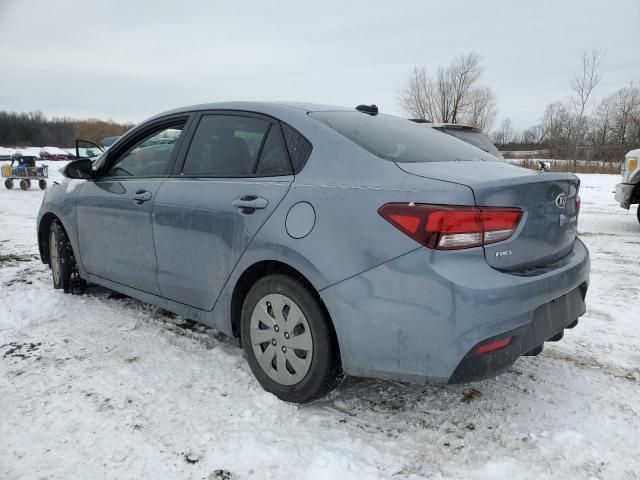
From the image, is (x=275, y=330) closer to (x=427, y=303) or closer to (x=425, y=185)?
(x=427, y=303)

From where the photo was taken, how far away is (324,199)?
7.61ft

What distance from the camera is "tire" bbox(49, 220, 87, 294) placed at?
4.24m

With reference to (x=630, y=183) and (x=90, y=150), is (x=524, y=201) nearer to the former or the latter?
(x=630, y=183)

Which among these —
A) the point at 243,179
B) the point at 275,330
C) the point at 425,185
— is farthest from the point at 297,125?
the point at 275,330

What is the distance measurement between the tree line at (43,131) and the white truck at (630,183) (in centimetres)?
8229

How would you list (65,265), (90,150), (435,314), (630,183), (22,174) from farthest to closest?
(90,150)
(22,174)
(630,183)
(65,265)
(435,314)

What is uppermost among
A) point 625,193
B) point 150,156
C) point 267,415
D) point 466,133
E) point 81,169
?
point 466,133

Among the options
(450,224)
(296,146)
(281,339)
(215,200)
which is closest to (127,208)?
(215,200)

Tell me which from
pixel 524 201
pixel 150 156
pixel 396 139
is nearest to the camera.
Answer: pixel 524 201

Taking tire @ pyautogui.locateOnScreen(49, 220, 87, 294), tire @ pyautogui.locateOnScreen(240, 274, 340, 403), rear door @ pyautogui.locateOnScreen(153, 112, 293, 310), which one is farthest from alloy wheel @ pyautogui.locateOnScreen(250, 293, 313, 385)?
tire @ pyautogui.locateOnScreen(49, 220, 87, 294)

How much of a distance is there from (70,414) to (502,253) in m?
2.21

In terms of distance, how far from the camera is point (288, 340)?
249cm

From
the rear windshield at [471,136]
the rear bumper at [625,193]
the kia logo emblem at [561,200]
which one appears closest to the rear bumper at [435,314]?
the kia logo emblem at [561,200]

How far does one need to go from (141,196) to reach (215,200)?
769 mm
